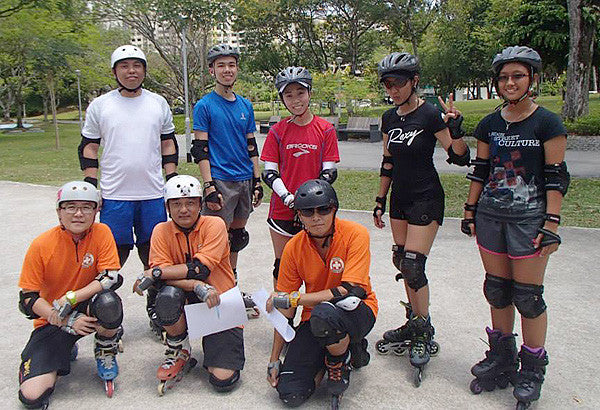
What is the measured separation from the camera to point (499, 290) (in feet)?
11.2

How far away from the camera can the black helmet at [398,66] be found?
3.63m

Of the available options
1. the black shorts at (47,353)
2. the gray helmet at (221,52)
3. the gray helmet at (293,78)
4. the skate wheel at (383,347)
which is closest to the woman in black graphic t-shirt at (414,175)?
the skate wheel at (383,347)

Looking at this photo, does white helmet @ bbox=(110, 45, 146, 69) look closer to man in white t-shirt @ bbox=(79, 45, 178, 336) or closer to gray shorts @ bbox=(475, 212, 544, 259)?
man in white t-shirt @ bbox=(79, 45, 178, 336)

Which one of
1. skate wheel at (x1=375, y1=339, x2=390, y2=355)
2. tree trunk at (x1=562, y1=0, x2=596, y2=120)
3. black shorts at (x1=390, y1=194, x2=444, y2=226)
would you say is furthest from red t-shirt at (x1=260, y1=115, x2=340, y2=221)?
tree trunk at (x1=562, y1=0, x2=596, y2=120)

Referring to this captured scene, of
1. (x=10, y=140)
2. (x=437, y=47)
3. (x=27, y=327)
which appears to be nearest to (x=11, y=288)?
(x=27, y=327)

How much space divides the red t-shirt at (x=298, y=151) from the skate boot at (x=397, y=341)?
119 cm

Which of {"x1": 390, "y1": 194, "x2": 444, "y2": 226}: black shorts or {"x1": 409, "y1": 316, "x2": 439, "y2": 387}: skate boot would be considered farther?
{"x1": 390, "y1": 194, "x2": 444, "y2": 226}: black shorts

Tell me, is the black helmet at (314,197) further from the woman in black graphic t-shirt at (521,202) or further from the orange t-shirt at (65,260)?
the orange t-shirt at (65,260)

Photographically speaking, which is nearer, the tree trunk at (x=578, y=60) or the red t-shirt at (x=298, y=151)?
the red t-shirt at (x=298, y=151)

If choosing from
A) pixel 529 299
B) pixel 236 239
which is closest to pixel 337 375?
pixel 529 299

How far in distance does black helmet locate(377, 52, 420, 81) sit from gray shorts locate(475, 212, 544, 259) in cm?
107

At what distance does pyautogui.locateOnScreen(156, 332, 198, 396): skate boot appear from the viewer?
3600 mm

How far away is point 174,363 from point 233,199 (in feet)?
5.03

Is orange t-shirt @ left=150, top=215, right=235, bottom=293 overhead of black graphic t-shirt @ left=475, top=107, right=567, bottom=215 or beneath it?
beneath
